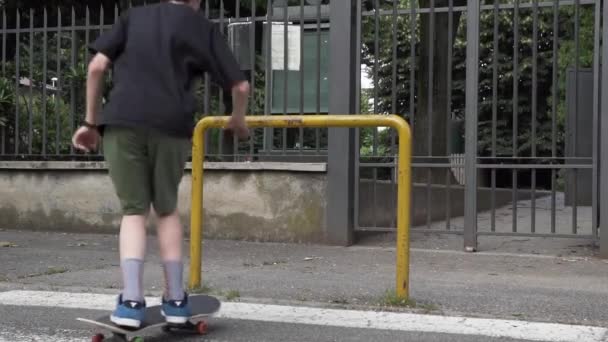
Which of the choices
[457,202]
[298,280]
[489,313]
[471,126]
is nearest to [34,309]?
[298,280]

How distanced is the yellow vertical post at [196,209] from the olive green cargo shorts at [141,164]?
4.58 feet

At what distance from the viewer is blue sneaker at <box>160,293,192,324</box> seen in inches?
156

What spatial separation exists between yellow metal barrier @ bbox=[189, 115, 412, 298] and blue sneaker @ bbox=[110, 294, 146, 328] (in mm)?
1602

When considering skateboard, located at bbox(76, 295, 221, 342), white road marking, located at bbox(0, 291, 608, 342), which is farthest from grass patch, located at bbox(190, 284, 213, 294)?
skateboard, located at bbox(76, 295, 221, 342)

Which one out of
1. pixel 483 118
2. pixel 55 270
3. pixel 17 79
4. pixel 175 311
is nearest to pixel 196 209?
pixel 175 311

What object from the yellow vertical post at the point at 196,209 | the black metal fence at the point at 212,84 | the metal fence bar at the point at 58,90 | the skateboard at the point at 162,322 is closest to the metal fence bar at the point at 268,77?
the black metal fence at the point at 212,84

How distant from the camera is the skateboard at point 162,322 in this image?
372 cm

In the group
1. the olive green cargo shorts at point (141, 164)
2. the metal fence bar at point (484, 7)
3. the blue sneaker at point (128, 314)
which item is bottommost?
the blue sneaker at point (128, 314)

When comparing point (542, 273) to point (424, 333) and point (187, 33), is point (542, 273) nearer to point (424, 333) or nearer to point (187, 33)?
point (424, 333)

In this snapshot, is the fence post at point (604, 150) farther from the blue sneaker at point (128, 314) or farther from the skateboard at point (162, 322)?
the blue sneaker at point (128, 314)

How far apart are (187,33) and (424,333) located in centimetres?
184

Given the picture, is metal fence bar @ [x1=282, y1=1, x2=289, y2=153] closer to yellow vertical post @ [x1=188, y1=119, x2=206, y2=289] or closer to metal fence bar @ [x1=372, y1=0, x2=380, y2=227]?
metal fence bar @ [x1=372, y1=0, x2=380, y2=227]

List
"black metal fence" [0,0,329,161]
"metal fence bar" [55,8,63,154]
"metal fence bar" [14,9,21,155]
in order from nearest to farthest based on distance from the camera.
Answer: "black metal fence" [0,0,329,161], "metal fence bar" [55,8,63,154], "metal fence bar" [14,9,21,155]

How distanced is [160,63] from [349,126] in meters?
1.73
